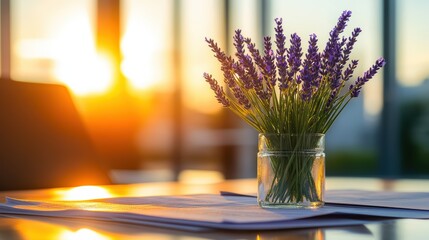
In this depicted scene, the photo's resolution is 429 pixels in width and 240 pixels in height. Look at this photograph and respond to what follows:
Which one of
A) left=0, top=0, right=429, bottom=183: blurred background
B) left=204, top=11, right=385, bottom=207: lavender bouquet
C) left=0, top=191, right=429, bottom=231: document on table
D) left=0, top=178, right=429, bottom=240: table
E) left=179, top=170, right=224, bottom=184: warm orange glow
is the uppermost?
left=0, top=0, right=429, bottom=183: blurred background

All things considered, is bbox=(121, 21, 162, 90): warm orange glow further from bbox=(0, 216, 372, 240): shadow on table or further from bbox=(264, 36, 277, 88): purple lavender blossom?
bbox=(0, 216, 372, 240): shadow on table

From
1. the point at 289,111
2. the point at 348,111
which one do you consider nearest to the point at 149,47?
the point at 348,111

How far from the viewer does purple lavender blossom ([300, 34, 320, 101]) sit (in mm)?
1088

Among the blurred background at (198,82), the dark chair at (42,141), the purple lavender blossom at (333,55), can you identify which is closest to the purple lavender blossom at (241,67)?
the purple lavender blossom at (333,55)

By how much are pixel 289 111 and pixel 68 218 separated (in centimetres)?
35

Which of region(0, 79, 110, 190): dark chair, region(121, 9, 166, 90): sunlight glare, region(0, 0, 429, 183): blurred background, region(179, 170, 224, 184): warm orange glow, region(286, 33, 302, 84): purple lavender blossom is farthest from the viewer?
region(179, 170, 224, 184): warm orange glow

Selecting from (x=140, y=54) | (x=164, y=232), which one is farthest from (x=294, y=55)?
(x=140, y=54)

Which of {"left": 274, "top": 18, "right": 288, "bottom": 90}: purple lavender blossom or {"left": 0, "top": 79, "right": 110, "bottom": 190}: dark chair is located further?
{"left": 0, "top": 79, "right": 110, "bottom": 190}: dark chair

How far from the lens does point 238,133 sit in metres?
7.50

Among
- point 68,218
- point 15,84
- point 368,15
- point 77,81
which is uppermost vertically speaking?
point 368,15

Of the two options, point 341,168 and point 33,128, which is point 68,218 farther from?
point 341,168

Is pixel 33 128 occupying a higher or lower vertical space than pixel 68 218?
higher

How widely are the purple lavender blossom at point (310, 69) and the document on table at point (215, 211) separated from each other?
17 cm

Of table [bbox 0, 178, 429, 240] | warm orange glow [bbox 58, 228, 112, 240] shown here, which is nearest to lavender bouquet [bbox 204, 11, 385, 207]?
table [bbox 0, 178, 429, 240]
